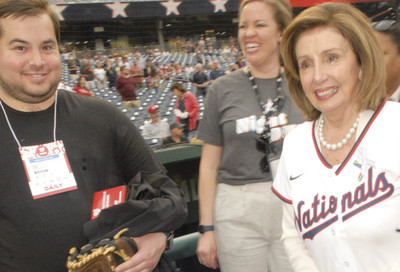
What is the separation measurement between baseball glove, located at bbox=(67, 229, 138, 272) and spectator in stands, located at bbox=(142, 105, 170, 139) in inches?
133

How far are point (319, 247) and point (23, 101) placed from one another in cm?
108

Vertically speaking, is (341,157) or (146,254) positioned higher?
(341,157)

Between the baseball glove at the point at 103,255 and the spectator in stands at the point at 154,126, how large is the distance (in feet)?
11.1

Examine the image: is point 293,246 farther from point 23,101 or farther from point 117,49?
point 117,49

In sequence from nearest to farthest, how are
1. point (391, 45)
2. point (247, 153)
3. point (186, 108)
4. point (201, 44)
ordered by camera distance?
1. point (247, 153)
2. point (391, 45)
3. point (186, 108)
4. point (201, 44)

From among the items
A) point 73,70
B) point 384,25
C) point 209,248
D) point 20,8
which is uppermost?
point 73,70

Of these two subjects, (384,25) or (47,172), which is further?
(384,25)

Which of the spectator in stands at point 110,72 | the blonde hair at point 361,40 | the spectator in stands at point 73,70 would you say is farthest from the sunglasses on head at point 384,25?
the spectator in stands at point 110,72

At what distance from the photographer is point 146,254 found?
1.27 metres

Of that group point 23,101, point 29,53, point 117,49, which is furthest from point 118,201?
point 117,49

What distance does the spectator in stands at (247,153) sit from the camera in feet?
5.16

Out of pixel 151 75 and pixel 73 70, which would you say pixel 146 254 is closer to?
pixel 73 70

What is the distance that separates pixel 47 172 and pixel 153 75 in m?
7.74

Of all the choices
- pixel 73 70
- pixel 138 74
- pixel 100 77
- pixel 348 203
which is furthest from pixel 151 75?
pixel 348 203
